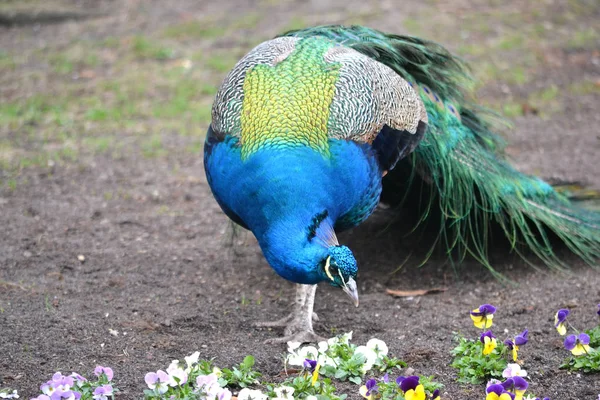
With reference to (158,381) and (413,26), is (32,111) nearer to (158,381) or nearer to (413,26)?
(413,26)

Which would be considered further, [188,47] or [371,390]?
[188,47]

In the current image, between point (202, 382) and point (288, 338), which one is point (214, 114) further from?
point (202, 382)

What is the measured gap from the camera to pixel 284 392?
3043 mm

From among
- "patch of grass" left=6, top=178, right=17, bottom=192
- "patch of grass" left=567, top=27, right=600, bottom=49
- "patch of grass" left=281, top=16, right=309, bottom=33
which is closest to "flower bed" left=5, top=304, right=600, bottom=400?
"patch of grass" left=6, top=178, right=17, bottom=192

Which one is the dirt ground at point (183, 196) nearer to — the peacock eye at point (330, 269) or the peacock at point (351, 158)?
the peacock at point (351, 158)

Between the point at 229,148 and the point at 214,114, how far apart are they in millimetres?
379

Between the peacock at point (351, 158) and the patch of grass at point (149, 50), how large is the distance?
14.5 feet

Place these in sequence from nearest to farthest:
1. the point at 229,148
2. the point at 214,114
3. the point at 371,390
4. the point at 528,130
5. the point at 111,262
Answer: the point at 371,390 < the point at 229,148 < the point at 214,114 < the point at 111,262 < the point at 528,130

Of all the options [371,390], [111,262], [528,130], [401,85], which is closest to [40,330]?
[111,262]

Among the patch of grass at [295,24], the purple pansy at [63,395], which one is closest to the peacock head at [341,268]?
the purple pansy at [63,395]

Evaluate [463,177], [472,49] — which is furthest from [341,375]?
[472,49]

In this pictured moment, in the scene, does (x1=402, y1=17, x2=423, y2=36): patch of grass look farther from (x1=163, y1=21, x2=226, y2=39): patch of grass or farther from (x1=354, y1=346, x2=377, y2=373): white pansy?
(x1=354, y1=346, x2=377, y2=373): white pansy

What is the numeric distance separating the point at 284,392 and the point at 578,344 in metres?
1.32

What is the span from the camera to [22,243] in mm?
5074
